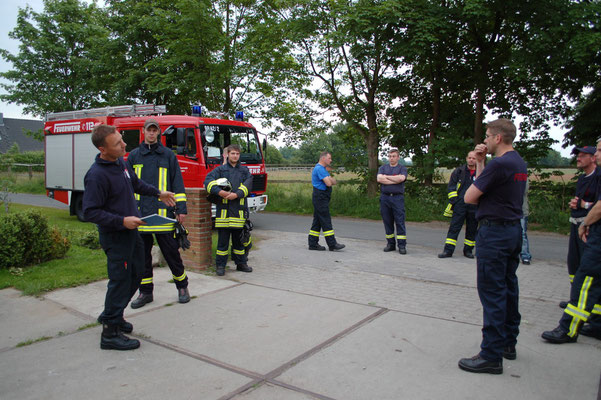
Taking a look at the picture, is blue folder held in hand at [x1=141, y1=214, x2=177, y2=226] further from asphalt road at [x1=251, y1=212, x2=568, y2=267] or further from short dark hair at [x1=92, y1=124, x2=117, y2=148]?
asphalt road at [x1=251, y1=212, x2=568, y2=267]

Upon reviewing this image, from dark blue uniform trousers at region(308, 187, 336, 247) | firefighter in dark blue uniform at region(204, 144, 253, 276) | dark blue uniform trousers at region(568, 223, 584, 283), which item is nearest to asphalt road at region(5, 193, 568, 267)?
dark blue uniform trousers at region(308, 187, 336, 247)

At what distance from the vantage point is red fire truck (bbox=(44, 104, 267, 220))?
1036 centimetres

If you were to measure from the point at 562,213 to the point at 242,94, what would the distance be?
468 inches

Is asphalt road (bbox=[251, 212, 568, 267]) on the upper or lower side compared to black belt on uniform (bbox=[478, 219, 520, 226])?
lower

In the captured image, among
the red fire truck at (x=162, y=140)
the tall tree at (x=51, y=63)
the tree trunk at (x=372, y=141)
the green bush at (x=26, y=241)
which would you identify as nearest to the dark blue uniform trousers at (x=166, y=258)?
the green bush at (x=26, y=241)

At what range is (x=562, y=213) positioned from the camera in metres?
12.1

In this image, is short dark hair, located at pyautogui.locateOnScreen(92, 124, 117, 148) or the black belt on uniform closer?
the black belt on uniform

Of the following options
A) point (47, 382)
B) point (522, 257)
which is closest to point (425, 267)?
point (522, 257)

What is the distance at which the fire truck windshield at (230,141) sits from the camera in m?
10.6

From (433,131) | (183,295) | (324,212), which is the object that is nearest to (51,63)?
(433,131)

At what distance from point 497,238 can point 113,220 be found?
3.13 m

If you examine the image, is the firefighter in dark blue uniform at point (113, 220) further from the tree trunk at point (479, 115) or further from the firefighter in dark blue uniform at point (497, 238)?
the tree trunk at point (479, 115)

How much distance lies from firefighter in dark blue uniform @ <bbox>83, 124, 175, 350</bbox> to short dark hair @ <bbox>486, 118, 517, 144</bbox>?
3048mm

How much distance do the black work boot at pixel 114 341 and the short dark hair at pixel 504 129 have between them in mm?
3483
